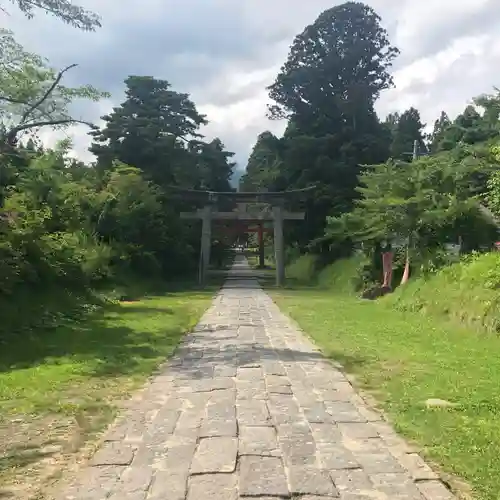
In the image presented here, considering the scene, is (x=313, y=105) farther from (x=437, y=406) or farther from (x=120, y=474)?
(x=120, y=474)

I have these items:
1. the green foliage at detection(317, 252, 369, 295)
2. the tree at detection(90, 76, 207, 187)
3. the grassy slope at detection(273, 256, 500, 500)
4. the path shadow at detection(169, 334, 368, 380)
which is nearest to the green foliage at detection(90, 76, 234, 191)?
the tree at detection(90, 76, 207, 187)

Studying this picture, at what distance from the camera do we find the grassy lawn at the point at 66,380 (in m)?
4.52

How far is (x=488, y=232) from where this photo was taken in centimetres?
1673

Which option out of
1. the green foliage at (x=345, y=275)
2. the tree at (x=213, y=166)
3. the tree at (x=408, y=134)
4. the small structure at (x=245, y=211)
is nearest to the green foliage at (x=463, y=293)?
the green foliage at (x=345, y=275)

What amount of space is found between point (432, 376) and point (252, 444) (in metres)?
3.36

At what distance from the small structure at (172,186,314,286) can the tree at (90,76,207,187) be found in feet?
5.97

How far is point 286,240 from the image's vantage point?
3406 centimetres

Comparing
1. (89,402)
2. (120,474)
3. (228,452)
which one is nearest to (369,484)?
(228,452)

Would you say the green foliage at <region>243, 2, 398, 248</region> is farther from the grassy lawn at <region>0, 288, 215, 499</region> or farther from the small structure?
the grassy lawn at <region>0, 288, 215, 499</region>

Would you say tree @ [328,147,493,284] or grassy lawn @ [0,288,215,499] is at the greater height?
tree @ [328,147,493,284]

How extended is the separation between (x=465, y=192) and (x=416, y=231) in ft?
5.42

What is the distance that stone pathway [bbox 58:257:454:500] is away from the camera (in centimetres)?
375

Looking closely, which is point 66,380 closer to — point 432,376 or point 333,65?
point 432,376

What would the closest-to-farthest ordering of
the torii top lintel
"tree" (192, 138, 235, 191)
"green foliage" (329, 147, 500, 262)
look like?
"green foliage" (329, 147, 500, 262) → the torii top lintel → "tree" (192, 138, 235, 191)
